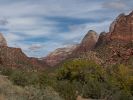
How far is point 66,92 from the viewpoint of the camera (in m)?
40.6

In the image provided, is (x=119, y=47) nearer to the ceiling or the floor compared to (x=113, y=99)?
nearer to the ceiling

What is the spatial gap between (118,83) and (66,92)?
38.5 meters

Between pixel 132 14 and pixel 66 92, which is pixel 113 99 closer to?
pixel 66 92

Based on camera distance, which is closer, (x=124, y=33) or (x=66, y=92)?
(x=66, y=92)

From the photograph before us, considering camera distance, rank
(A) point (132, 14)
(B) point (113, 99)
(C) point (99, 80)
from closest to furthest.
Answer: (B) point (113, 99)
(C) point (99, 80)
(A) point (132, 14)

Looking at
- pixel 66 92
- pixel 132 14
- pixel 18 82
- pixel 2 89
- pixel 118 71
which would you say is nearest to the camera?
Answer: pixel 2 89

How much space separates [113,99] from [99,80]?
67.8 feet

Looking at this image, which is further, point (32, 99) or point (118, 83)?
point (118, 83)

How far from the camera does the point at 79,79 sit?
78.6m

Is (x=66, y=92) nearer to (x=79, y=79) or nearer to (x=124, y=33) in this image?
(x=79, y=79)

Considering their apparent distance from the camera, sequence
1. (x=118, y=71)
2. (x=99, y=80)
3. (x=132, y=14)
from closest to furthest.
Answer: (x=99, y=80) → (x=118, y=71) → (x=132, y=14)

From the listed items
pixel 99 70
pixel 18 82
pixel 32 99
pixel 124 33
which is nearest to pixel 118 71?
pixel 99 70

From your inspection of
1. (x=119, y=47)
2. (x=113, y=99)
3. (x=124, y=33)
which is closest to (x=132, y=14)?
(x=124, y=33)

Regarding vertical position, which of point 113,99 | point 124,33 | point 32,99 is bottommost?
point 113,99
